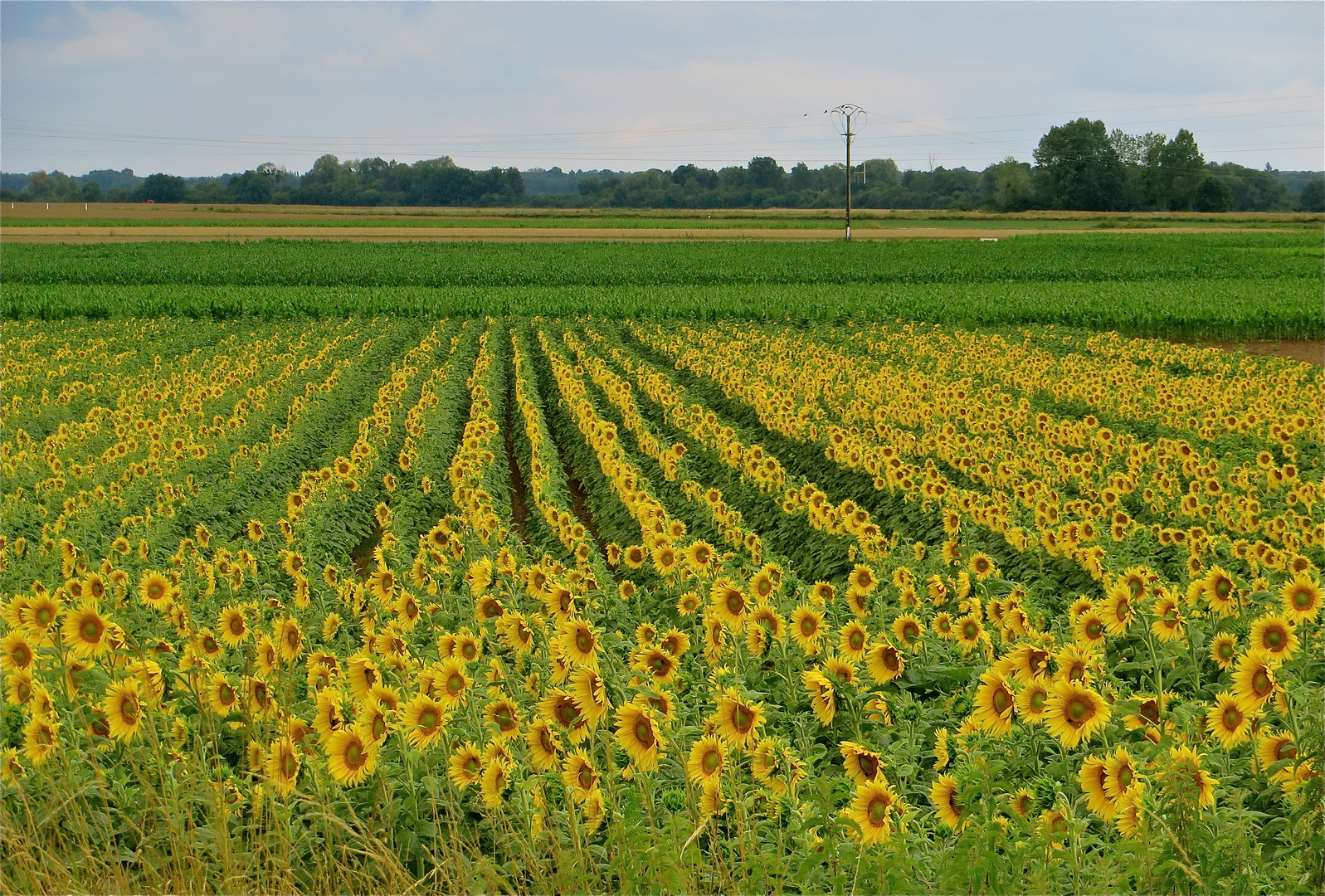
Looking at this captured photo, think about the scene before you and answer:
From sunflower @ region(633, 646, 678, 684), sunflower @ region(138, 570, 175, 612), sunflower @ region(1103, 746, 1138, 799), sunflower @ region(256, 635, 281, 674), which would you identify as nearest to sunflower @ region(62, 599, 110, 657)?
sunflower @ region(256, 635, 281, 674)

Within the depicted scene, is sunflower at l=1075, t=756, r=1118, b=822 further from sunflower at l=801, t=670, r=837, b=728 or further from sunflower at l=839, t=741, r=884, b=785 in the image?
sunflower at l=801, t=670, r=837, b=728

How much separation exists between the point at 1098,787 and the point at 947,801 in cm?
43

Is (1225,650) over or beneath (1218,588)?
beneath

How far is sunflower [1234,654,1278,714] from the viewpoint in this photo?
3.27 metres

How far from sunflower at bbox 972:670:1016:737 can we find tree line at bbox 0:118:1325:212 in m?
104

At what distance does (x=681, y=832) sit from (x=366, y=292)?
34.8 metres

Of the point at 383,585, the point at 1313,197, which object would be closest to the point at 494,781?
the point at 383,585

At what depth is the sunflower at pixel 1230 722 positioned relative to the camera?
→ 10.9 ft

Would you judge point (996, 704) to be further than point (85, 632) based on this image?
No

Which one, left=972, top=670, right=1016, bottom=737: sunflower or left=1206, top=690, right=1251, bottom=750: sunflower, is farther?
left=1206, top=690, right=1251, bottom=750: sunflower

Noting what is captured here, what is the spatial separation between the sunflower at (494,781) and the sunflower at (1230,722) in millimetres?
2187

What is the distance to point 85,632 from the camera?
12.0ft

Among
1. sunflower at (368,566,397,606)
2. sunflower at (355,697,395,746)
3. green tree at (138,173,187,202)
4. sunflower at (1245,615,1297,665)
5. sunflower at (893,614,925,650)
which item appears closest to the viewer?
sunflower at (355,697,395,746)

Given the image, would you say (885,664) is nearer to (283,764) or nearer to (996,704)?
(996,704)
